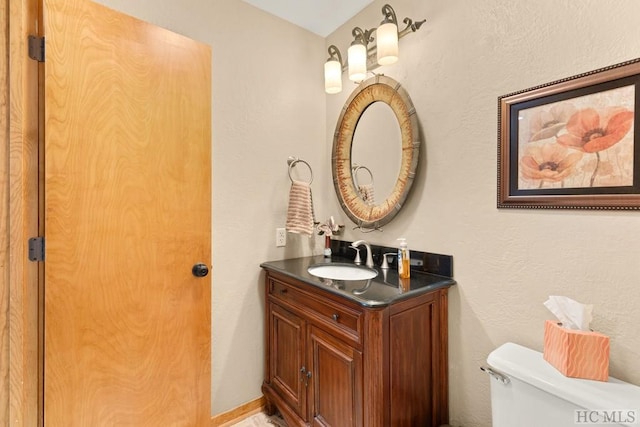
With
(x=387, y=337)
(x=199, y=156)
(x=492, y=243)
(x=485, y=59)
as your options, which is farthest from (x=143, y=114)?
(x=492, y=243)

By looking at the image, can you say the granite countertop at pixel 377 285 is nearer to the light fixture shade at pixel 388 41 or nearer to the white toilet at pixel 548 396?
the white toilet at pixel 548 396

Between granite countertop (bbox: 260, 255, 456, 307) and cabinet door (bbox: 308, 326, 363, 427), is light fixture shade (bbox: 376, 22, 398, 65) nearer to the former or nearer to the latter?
granite countertop (bbox: 260, 255, 456, 307)

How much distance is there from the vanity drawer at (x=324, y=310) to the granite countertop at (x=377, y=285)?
0.21 ft

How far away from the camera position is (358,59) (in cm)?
167

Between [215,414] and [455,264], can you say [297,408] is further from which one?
[455,264]

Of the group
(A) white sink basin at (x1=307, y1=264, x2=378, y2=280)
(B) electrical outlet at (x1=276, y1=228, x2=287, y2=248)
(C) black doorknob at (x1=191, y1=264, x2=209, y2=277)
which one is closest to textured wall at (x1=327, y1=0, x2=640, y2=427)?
(A) white sink basin at (x1=307, y1=264, x2=378, y2=280)

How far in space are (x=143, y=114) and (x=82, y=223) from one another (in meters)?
0.52

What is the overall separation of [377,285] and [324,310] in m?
0.27

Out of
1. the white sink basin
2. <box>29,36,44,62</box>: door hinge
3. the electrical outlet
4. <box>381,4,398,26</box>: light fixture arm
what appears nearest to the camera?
<box>29,36,44,62</box>: door hinge

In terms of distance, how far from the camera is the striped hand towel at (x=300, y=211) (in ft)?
5.96

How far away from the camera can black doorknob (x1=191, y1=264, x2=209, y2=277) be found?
146 cm

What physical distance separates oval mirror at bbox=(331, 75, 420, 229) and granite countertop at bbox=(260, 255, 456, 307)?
0.38 meters

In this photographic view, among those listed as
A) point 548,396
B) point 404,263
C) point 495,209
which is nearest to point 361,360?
point 404,263

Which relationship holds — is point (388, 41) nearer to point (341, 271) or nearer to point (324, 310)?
point (341, 271)
